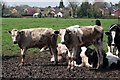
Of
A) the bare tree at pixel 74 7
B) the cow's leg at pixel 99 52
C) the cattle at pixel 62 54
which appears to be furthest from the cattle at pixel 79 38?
the bare tree at pixel 74 7

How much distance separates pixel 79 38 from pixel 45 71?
196 centimetres

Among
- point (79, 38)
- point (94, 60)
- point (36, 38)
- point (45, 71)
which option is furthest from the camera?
point (36, 38)

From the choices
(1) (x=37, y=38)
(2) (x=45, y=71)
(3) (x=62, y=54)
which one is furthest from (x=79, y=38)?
(1) (x=37, y=38)

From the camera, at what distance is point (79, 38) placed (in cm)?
1302

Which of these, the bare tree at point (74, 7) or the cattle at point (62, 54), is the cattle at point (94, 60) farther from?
the bare tree at point (74, 7)

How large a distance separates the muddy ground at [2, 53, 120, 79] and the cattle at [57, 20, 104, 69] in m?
0.61

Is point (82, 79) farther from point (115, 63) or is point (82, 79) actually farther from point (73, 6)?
point (73, 6)

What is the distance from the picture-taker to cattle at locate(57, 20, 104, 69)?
42.1 feet

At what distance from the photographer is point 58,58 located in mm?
14445

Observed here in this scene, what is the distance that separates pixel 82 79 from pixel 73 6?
8662 cm

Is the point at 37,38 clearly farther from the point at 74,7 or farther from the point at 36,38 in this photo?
the point at 74,7

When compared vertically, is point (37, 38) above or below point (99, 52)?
above

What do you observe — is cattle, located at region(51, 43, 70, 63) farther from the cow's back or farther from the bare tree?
the bare tree

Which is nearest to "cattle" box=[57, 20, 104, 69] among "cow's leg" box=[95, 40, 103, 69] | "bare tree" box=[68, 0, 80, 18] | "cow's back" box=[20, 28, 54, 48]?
"cow's leg" box=[95, 40, 103, 69]
